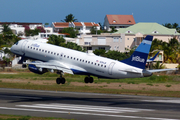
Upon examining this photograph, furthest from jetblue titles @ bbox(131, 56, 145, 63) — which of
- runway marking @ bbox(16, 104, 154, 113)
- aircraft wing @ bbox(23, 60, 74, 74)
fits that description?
runway marking @ bbox(16, 104, 154, 113)

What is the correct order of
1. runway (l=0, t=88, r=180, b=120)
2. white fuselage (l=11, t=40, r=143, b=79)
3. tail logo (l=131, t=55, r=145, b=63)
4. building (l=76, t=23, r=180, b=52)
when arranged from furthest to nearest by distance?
building (l=76, t=23, r=180, b=52) → white fuselage (l=11, t=40, r=143, b=79) → tail logo (l=131, t=55, r=145, b=63) → runway (l=0, t=88, r=180, b=120)

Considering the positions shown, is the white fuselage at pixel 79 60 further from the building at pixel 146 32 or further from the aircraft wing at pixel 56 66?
the building at pixel 146 32

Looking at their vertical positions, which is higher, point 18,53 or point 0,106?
point 18,53

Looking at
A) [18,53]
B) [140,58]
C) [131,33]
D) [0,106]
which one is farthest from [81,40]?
[0,106]

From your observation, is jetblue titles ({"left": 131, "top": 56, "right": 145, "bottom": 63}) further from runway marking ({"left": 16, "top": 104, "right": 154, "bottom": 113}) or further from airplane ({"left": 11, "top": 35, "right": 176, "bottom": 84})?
runway marking ({"left": 16, "top": 104, "right": 154, "bottom": 113})

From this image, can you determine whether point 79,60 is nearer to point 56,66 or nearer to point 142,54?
point 56,66

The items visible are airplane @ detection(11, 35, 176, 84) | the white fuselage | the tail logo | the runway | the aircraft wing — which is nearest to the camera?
the runway

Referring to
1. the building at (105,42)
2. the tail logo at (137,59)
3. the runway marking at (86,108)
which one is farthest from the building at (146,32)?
the runway marking at (86,108)

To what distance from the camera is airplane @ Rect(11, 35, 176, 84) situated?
162 ft

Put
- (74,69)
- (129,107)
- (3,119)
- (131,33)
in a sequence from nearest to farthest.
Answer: (3,119)
(129,107)
(74,69)
(131,33)

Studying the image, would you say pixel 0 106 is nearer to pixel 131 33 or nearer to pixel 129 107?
pixel 129 107

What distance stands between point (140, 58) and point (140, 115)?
23.5 m

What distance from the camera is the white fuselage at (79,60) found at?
167ft

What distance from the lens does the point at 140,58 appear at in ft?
161
